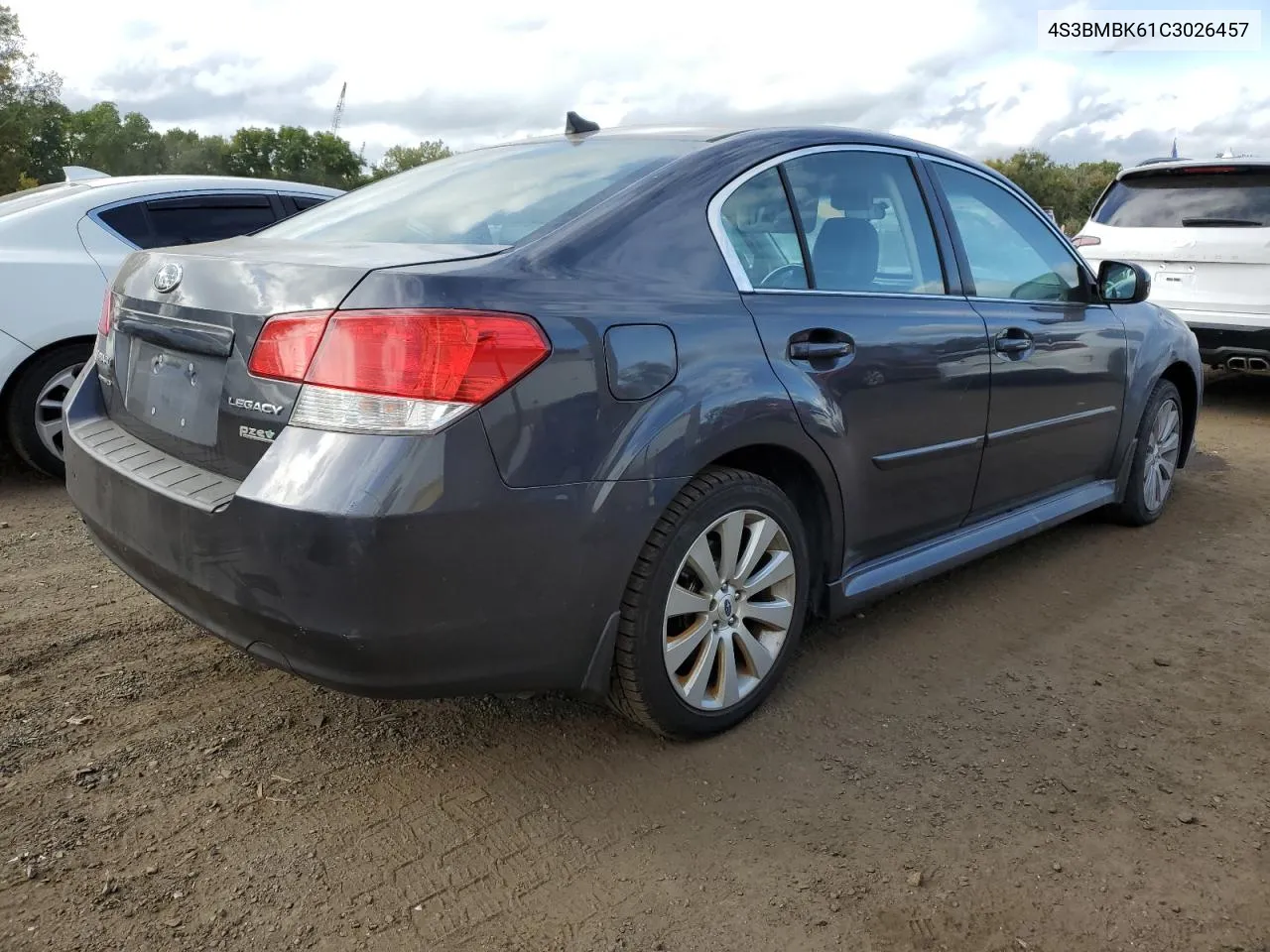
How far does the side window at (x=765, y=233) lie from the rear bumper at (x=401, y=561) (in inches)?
29.3

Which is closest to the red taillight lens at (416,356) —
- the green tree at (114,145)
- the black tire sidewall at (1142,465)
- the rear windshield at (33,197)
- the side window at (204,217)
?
the black tire sidewall at (1142,465)

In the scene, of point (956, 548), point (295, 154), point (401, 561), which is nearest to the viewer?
point (401, 561)

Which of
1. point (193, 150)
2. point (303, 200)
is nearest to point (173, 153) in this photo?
point (193, 150)

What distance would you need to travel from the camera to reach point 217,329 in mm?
2297

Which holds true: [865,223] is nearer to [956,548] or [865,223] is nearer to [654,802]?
[956,548]

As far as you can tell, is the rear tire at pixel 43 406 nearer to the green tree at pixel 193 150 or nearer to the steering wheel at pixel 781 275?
the steering wheel at pixel 781 275

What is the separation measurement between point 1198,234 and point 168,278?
6.95 meters

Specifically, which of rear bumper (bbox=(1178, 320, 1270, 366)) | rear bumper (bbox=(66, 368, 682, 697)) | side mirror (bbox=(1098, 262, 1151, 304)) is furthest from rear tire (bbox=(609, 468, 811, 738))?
rear bumper (bbox=(1178, 320, 1270, 366))

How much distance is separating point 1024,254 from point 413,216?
2303 millimetres

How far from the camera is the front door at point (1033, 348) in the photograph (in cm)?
353

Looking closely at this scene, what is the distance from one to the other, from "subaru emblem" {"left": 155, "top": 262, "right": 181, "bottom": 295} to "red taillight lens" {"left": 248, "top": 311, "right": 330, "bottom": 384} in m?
0.43

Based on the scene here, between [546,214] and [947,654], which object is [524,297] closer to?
[546,214]

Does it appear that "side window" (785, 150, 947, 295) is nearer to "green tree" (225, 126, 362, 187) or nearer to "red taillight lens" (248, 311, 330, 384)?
"red taillight lens" (248, 311, 330, 384)

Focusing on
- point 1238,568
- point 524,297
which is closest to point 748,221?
point 524,297
